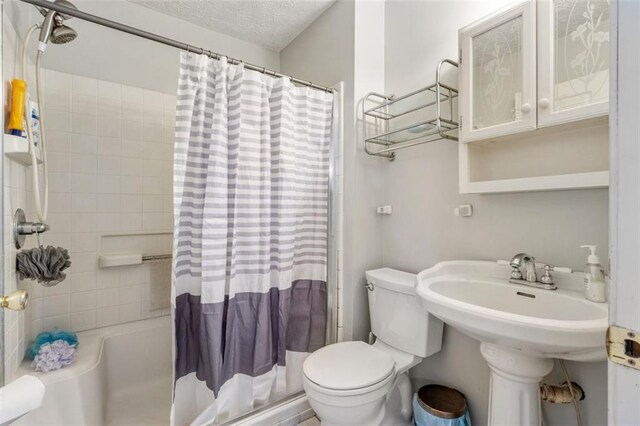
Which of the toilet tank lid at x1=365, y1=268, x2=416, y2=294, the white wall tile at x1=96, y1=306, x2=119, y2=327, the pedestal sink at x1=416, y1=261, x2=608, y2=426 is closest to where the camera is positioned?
the pedestal sink at x1=416, y1=261, x2=608, y2=426

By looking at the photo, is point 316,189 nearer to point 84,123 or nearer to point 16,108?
point 16,108

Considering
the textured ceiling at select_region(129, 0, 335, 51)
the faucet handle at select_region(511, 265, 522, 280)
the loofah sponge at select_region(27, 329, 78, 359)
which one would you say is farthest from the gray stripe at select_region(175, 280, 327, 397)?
the textured ceiling at select_region(129, 0, 335, 51)

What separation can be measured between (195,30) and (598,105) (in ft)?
7.49

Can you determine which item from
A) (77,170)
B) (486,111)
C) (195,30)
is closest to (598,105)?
(486,111)

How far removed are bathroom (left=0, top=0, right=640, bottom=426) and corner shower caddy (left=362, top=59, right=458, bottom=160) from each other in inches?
0.7

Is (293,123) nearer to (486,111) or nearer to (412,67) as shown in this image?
(412,67)

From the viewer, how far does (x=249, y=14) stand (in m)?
1.94

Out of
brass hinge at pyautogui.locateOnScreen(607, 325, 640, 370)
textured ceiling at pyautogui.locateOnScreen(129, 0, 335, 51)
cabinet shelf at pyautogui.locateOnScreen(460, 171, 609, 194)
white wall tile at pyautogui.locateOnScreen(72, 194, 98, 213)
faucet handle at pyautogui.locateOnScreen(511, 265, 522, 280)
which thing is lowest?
faucet handle at pyautogui.locateOnScreen(511, 265, 522, 280)

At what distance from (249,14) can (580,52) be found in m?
1.81

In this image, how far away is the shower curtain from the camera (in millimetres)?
1335

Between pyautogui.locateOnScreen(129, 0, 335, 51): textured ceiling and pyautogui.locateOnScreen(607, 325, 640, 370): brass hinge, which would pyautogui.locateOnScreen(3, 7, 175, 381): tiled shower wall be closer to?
pyautogui.locateOnScreen(129, 0, 335, 51): textured ceiling

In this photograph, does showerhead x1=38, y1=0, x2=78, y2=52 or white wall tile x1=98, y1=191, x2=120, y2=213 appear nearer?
showerhead x1=38, y1=0, x2=78, y2=52

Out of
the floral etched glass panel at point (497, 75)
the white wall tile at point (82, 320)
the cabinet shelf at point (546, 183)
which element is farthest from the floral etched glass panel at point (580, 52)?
the white wall tile at point (82, 320)

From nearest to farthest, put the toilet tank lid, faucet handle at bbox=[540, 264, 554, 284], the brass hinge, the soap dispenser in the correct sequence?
the brass hinge, the soap dispenser, faucet handle at bbox=[540, 264, 554, 284], the toilet tank lid
